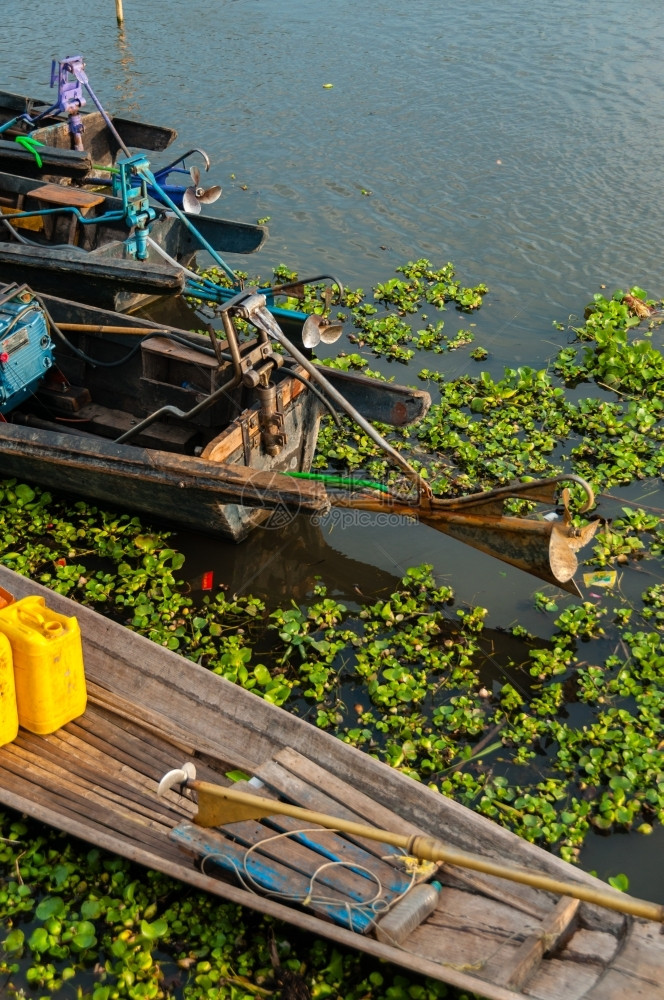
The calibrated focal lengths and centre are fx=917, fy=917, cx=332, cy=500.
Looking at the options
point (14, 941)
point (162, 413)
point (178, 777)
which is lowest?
point (14, 941)

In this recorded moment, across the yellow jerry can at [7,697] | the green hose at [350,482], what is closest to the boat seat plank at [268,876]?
the yellow jerry can at [7,697]

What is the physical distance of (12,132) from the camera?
35.8 ft

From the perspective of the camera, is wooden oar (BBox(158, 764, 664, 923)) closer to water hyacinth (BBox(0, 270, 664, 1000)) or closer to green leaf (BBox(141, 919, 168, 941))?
green leaf (BBox(141, 919, 168, 941))

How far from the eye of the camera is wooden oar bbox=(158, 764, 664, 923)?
2936 mm

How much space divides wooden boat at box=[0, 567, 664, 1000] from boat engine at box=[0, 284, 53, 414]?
5.94 ft

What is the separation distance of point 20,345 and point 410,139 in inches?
349

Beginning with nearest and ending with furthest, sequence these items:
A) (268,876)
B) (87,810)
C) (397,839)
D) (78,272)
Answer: (397,839) → (268,876) → (87,810) → (78,272)

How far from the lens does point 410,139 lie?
1359cm

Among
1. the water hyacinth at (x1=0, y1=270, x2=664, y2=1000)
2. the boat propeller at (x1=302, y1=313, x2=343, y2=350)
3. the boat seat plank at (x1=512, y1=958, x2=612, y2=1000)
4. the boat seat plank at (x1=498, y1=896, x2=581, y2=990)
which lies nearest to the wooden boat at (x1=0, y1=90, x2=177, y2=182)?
the water hyacinth at (x1=0, y1=270, x2=664, y2=1000)

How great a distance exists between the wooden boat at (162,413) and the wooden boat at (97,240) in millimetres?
407

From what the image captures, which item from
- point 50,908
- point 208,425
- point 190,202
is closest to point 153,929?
point 50,908

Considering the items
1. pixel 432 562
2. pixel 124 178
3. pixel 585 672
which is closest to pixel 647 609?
pixel 585 672

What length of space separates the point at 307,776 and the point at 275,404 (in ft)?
8.56

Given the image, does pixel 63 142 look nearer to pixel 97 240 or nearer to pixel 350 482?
pixel 97 240
